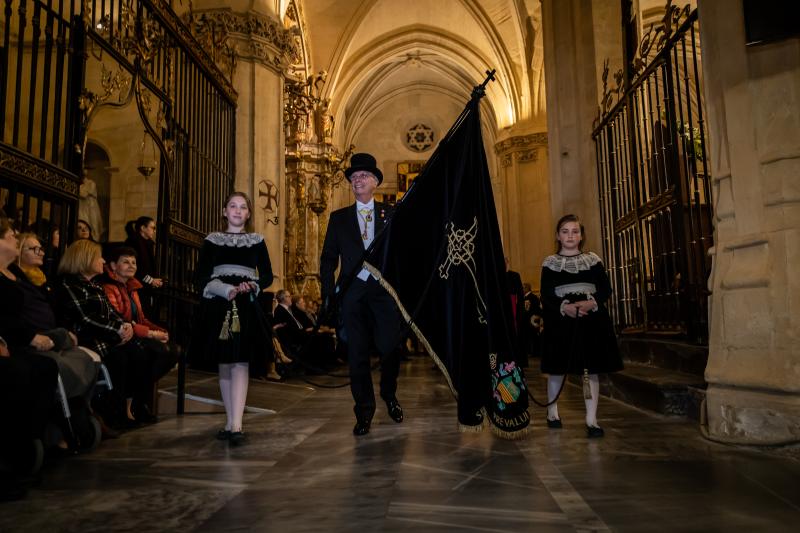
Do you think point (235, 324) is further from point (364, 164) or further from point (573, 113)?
point (573, 113)

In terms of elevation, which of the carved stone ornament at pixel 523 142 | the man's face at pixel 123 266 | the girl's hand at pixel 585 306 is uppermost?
the carved stone ornament at pixel 523 142

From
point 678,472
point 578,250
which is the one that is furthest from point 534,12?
point 678,472

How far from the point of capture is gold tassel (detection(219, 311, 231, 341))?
3711mm

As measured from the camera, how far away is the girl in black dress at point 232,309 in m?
3.74

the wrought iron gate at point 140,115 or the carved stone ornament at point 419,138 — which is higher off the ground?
the carved stone ornament at point 419,138

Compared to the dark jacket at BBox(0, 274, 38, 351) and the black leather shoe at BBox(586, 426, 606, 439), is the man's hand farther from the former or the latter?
the black leather shoe at BBox(586, 426, 606, 439)

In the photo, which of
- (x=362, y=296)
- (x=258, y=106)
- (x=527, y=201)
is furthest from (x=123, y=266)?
(x=527, y=201)

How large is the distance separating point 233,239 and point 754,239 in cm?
293

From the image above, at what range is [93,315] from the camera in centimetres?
408

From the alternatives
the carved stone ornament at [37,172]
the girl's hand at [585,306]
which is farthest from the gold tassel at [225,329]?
the girl's hand at [585,306]

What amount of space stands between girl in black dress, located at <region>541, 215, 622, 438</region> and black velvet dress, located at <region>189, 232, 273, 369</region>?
1.77 metres

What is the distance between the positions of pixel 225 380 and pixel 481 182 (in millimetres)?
1941

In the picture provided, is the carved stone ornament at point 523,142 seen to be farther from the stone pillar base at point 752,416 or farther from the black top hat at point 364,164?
the stone pillar base at point 752,416

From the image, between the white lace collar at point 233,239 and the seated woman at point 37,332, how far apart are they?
3.13 feet
